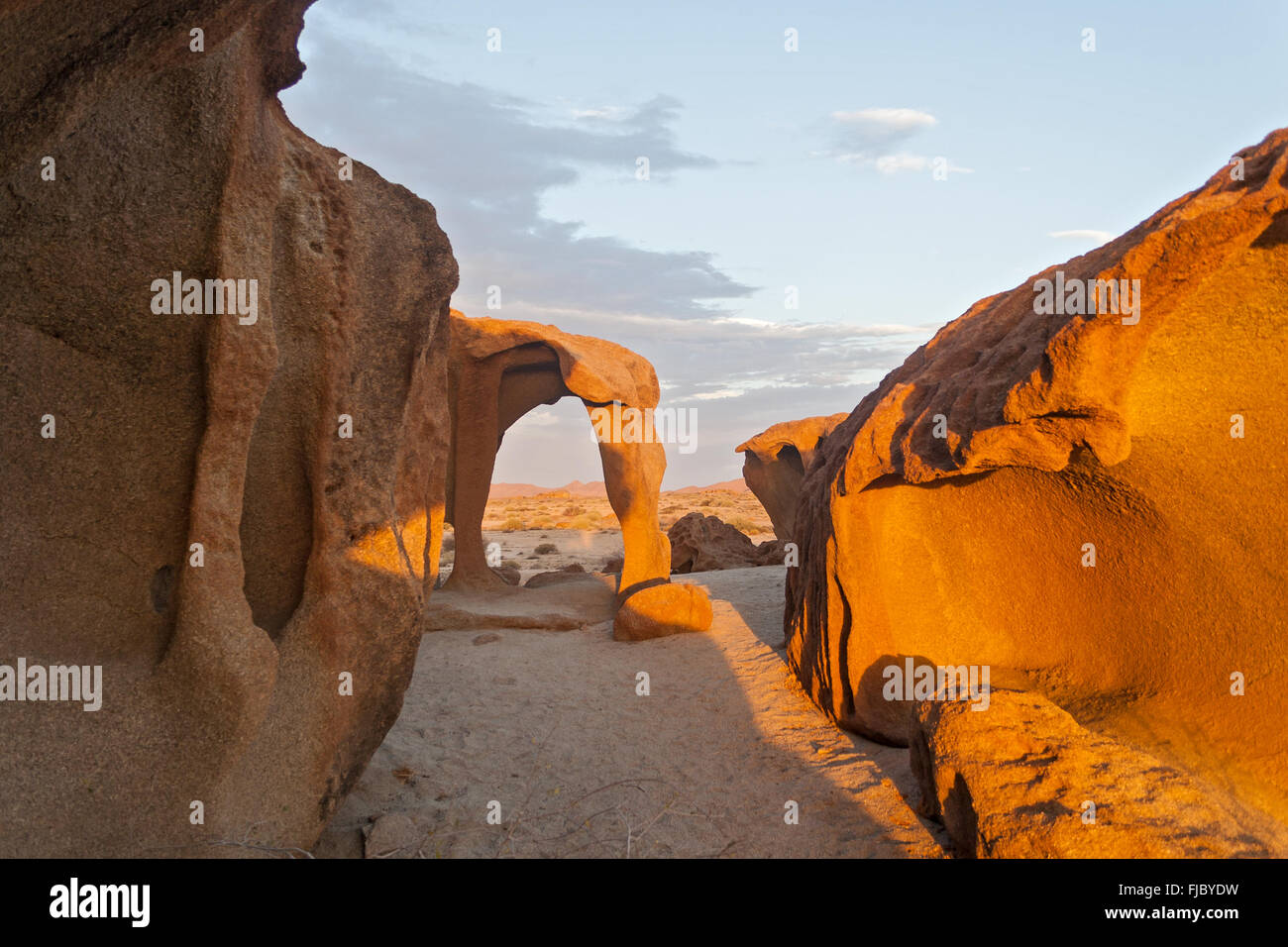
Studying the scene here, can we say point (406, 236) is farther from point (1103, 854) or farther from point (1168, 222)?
point (1103, 854)

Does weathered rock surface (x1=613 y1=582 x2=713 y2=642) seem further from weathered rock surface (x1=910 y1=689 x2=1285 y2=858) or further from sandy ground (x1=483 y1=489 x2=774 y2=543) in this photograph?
sandy ground (x1=483 y1=489 x2=774 y2=543)

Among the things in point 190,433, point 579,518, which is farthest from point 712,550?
point 579,518

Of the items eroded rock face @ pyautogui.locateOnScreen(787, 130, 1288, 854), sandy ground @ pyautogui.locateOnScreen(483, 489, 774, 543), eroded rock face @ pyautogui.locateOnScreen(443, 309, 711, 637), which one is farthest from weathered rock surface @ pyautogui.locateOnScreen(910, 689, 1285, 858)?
sandy ground @ pyautogui.locateOnScreen(483, 489, 774, 543)

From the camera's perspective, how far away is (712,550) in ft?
45.1

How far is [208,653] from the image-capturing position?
2.76 metres

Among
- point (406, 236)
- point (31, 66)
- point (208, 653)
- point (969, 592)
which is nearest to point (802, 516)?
point (969, 592)

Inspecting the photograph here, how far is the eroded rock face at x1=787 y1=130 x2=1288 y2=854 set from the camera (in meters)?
3.09

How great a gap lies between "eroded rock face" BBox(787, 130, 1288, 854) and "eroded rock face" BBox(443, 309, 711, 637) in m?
4.03

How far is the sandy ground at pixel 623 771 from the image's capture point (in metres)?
3.65

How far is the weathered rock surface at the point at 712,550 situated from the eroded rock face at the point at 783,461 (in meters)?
0.50

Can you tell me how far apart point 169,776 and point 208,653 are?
0.43 metres

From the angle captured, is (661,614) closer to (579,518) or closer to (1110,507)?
(1110,507)

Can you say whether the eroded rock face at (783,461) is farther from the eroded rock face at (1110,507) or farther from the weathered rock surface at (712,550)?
the eroded rock face at (1110,507)

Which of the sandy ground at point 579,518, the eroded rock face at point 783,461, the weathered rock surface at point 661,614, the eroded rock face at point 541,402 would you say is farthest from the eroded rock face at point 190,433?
the sandy ground at point 579,518
